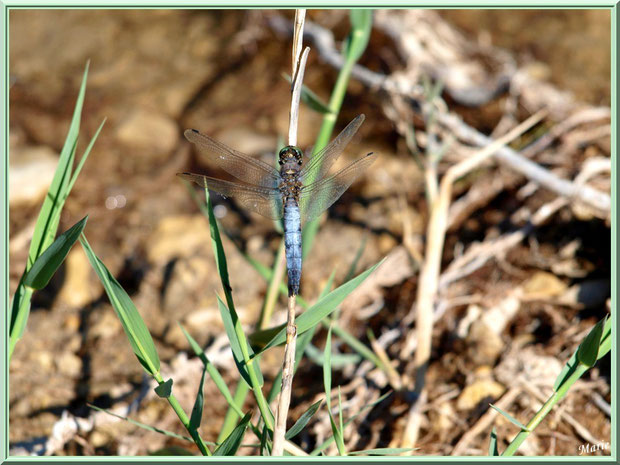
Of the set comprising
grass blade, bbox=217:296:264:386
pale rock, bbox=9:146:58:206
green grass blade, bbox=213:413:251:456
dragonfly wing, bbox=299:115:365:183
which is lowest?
green grass blade, bbox=213:413:251:456

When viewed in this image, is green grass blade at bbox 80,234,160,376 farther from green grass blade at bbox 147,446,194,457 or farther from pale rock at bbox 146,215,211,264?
pale rock at bbox 146,215,211,264

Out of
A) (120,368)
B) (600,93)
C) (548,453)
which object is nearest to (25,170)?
(120,368)

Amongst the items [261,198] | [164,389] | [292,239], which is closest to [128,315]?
[164,389]

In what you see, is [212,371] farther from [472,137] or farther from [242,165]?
[472,137]

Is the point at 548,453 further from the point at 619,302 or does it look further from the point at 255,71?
the point at 255,71

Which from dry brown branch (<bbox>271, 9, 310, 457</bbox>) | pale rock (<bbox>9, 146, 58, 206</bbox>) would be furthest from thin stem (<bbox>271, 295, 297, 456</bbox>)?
pale rock (<bbox>9, 146, 58, 206</bbox>)
